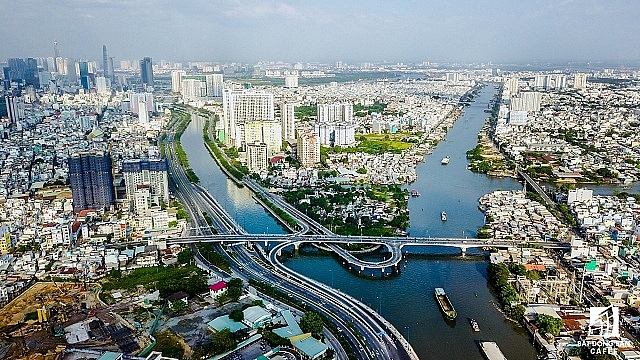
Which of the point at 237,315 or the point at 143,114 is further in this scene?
the point at 143,114

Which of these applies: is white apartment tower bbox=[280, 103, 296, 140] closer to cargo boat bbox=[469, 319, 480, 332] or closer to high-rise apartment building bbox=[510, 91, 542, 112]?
high-rise apartment building bbox=[510, 91, 542, 112]

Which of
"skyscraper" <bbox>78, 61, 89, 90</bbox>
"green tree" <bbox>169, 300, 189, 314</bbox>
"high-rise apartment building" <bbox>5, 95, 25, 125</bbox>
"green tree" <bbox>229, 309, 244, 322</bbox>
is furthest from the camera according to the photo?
"skyscraper" <bbox>78, 61, 89, 90</bbox>

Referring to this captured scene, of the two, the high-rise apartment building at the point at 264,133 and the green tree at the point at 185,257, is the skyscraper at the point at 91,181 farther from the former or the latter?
the high-rise apartment building at the point at 264,133

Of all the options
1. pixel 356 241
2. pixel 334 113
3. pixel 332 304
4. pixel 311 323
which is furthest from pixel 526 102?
pixel 311 323

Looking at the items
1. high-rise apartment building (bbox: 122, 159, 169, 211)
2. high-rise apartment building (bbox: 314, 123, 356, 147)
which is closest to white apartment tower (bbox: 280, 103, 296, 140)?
high-rise apartment building (bbox: 314, 123, 356, 147)

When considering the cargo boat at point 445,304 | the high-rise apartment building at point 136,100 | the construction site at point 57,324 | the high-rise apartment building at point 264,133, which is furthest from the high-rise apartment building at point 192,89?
the cargo boat at point 445,304

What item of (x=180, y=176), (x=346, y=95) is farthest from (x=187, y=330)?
(x=346, y=95)

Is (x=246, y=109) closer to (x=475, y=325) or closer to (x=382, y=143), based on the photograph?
(x=382, y=143)
